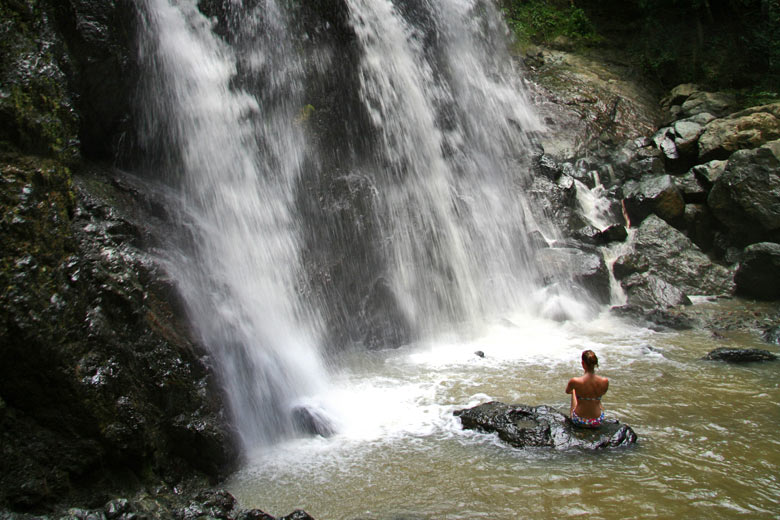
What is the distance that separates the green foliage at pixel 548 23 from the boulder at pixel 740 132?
7.28m

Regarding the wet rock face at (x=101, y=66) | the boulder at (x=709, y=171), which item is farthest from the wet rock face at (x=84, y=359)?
the boulder at (x=709, y=171)

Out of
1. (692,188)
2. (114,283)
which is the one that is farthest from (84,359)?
(692,188)

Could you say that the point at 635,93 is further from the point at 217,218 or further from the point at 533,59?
the point at 217,218

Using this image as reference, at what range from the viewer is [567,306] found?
10.8 m

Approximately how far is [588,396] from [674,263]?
8119mm

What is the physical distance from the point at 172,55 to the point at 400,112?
522 centimetres

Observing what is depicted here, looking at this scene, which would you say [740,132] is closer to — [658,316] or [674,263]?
[674,263]

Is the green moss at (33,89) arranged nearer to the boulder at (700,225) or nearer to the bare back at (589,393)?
the bare back at (589,393)

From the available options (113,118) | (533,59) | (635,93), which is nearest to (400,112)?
(113,118)

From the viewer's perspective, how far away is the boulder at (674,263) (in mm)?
11828

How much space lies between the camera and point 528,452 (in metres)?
5.36

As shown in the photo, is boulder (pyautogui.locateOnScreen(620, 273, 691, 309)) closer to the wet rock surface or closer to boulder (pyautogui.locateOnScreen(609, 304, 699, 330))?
boulder (pyautogui.locateOnScreen(609, 304, 699, 330))

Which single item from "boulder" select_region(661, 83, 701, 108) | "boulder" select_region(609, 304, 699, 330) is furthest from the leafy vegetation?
"boulder" select_region(609, 304, 699, 330)

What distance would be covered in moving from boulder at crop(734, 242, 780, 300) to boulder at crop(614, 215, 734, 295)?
51 centimetres
